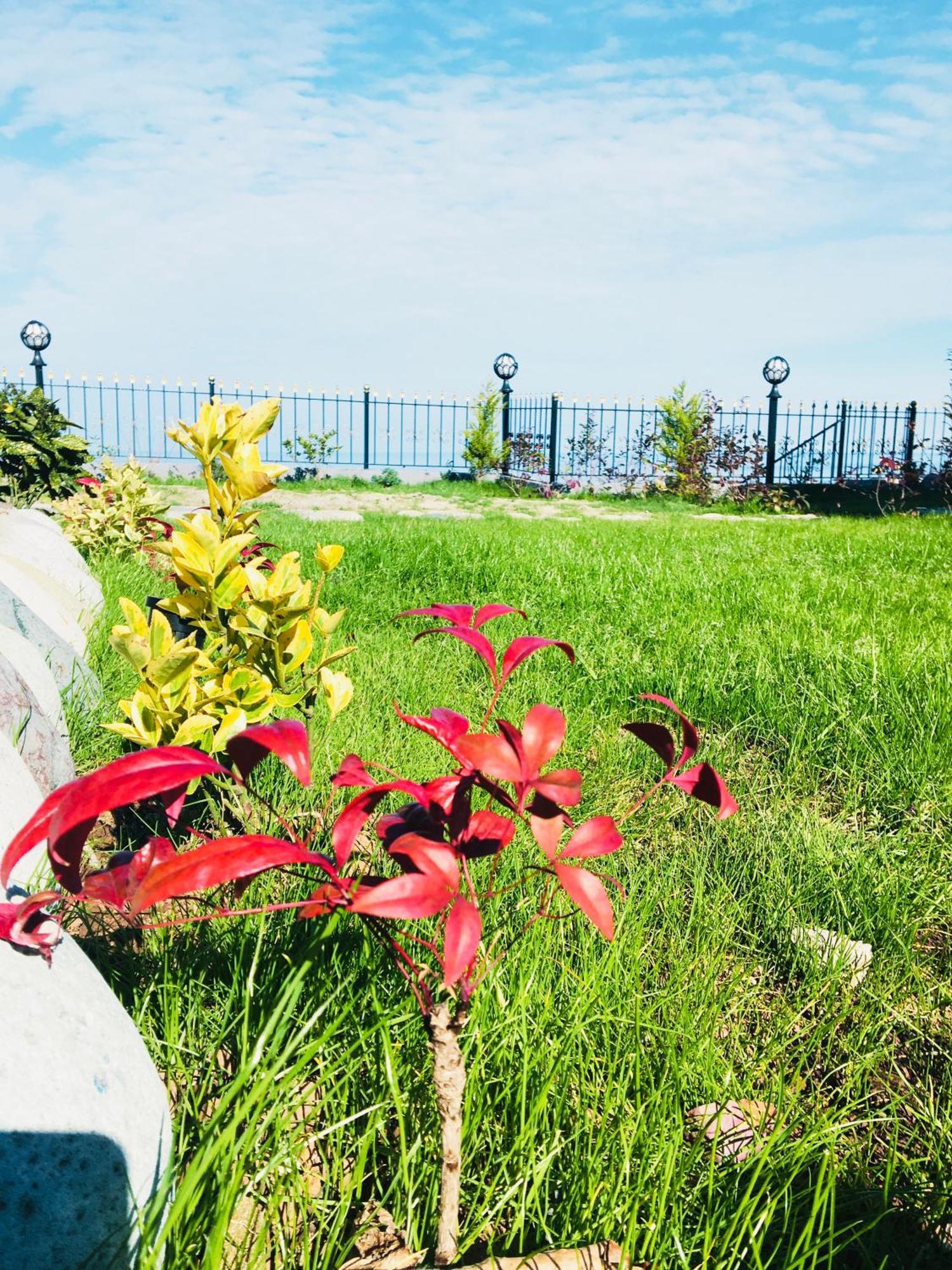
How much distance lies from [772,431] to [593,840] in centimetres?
2108

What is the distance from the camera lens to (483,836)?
3.69 ft

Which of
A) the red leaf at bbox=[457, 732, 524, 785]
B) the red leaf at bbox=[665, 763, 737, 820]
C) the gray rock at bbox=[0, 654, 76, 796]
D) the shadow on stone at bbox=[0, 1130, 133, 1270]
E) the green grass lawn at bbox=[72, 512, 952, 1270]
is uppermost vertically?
the red leaf at bbox=[457, 732, 524, 785]

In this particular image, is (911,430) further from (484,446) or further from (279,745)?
(279,745)

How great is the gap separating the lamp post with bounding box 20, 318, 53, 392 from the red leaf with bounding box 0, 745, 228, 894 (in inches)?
863

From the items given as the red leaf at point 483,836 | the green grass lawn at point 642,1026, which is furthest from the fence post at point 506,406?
the red leaf at point 483,836

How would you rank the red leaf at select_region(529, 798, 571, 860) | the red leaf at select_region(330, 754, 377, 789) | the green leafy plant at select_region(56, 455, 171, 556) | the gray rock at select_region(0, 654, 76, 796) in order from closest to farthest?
1. the red leaf at select_region(529, 798, 571, 860)
2. the red leaf at select_region(330, 754, 377, 789)
3. the gray rock at select_region(0, 654, 76, 796)
4. the green leafy plant at select_region(56, 455, 171, 556)

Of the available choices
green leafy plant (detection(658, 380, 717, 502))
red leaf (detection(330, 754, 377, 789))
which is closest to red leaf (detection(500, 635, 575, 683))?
red leaf (detection(330, 754, 377, 789))

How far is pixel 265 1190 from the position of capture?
1460mm

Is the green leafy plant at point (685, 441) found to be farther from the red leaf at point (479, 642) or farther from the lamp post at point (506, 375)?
the red leaf at point (479, 642)

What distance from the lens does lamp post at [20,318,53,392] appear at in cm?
2058

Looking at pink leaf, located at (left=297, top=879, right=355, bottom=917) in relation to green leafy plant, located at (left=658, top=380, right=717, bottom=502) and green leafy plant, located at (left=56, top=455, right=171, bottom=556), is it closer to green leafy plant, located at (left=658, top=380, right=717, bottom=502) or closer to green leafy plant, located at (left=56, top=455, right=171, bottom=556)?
green leafy plant, located at (left=56, top=455, right=171, bottom=556)

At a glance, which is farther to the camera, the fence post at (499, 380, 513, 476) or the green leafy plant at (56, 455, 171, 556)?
the fence post at (499, 380, 513, 476)

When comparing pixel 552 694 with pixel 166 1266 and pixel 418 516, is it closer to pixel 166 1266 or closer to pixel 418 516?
pixel 166 1266

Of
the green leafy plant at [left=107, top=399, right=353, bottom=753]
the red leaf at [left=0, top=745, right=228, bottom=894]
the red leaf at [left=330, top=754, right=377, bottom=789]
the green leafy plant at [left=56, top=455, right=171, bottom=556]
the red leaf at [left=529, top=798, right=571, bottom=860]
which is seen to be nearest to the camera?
the red leaf at [left=0, top=745, right=228, bottom=894]
